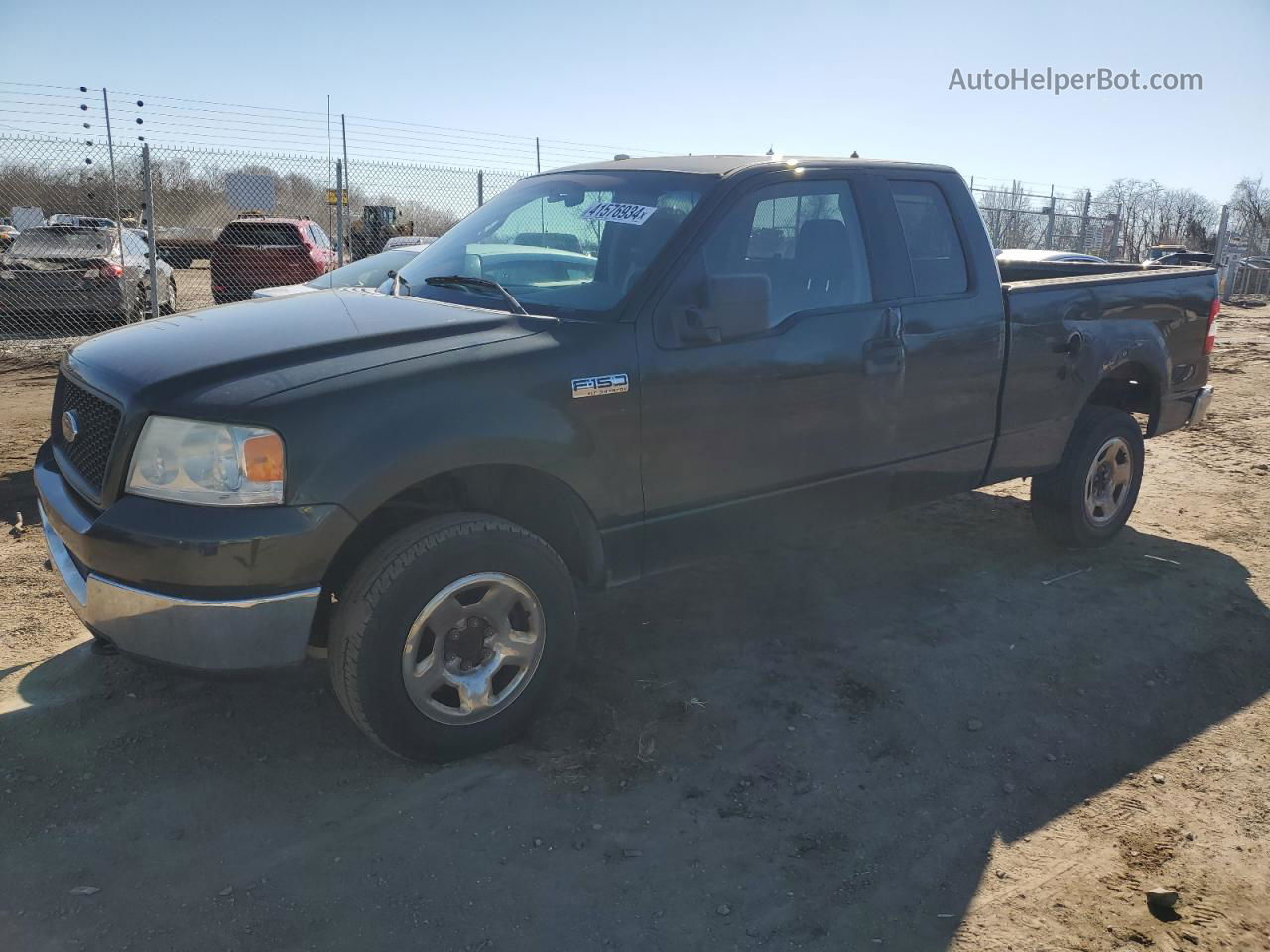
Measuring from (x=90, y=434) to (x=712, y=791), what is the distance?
7.54 ft

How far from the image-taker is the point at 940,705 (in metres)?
3.61

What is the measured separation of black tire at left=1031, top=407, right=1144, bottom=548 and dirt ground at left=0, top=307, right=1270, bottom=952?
59 cm

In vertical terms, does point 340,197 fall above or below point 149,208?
above

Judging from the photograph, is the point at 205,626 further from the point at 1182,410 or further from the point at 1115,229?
the point at 1115,229

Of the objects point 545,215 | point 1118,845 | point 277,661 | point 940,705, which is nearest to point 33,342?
point 545,215

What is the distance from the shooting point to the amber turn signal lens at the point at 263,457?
2.62m

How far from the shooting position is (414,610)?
2863 mm

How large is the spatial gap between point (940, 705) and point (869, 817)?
2.75ft

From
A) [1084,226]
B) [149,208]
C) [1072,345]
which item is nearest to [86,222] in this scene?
[149,208]

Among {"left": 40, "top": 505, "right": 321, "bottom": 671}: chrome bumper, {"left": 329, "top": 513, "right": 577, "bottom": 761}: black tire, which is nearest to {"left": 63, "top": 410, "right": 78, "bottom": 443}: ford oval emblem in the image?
{"left": 40, "top": 505, "right": 321, "bottom": 671}: chrome bumper

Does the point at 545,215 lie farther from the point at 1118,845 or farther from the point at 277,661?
the point at 1118,845

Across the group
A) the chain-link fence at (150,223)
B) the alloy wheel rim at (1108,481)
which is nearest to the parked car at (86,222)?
the chain-link fence at (150,223)

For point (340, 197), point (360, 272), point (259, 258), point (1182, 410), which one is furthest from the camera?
point (259, 258)

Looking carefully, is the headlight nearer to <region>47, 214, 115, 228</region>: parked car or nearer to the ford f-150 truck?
the ford f-150 truck
